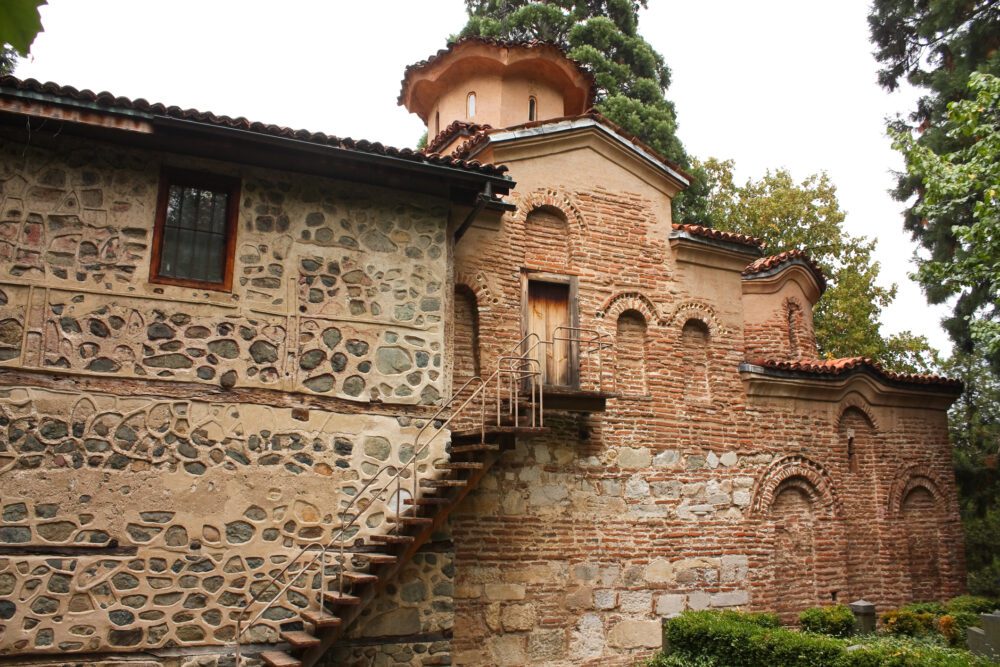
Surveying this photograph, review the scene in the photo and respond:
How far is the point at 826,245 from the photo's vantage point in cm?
2362

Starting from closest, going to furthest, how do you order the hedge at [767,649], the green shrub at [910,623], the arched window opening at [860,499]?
the hedge at [767,649] < the green shrub at [910,623] < the arched window opening at [860,499]

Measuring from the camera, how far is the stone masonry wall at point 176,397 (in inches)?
305

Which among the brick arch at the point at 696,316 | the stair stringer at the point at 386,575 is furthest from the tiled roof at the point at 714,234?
the stair stringer at the point at 386,575

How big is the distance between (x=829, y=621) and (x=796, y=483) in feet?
7.74

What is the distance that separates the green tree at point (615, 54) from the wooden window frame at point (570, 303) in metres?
8.80

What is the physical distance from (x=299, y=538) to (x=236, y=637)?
3.67 ft

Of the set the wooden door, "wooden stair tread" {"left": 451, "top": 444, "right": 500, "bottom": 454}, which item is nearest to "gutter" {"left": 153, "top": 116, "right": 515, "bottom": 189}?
the wooden door

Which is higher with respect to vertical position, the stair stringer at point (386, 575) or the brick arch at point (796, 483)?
the brick arch at point (796, 483)

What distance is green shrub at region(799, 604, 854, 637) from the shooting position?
1224 cm

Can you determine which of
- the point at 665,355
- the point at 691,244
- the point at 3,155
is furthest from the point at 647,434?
the point at 3,155

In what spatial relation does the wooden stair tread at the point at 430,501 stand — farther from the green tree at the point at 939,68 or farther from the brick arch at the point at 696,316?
the green tree at the point at 939,68

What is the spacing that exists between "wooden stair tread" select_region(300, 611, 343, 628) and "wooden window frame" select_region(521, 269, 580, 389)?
5.07 meters

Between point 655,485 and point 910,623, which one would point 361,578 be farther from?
point 910,623

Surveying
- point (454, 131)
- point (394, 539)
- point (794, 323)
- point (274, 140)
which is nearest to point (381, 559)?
point (394, 539)
